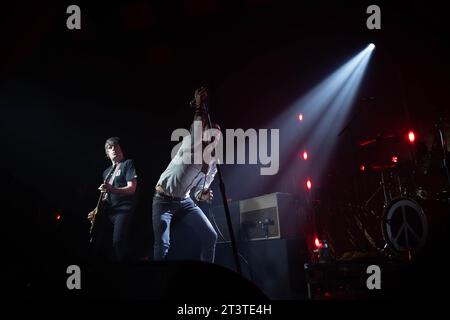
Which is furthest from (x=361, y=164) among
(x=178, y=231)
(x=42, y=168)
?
(x=42, y=168)

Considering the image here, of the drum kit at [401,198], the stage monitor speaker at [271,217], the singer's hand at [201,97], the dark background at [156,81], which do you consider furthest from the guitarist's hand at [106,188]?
the drum kit at [401,198]

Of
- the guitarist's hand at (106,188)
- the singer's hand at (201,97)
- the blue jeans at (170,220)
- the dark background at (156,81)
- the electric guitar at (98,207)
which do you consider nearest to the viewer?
the singer's hand at (201,97)

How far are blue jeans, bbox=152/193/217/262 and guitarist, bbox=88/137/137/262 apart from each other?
567mm

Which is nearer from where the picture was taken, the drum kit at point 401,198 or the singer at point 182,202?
the singer at point 182,202

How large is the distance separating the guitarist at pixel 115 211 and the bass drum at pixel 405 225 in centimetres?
300

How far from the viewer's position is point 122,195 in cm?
362

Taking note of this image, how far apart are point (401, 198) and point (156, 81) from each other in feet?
12.9

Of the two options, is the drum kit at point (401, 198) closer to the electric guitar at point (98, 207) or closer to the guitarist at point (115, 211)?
the guitarist at point (115, 211)

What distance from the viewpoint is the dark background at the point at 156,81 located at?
4.03 meters

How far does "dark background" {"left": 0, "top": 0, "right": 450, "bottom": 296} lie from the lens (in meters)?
4.03

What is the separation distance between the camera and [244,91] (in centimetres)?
588

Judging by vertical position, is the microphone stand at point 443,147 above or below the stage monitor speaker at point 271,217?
above
